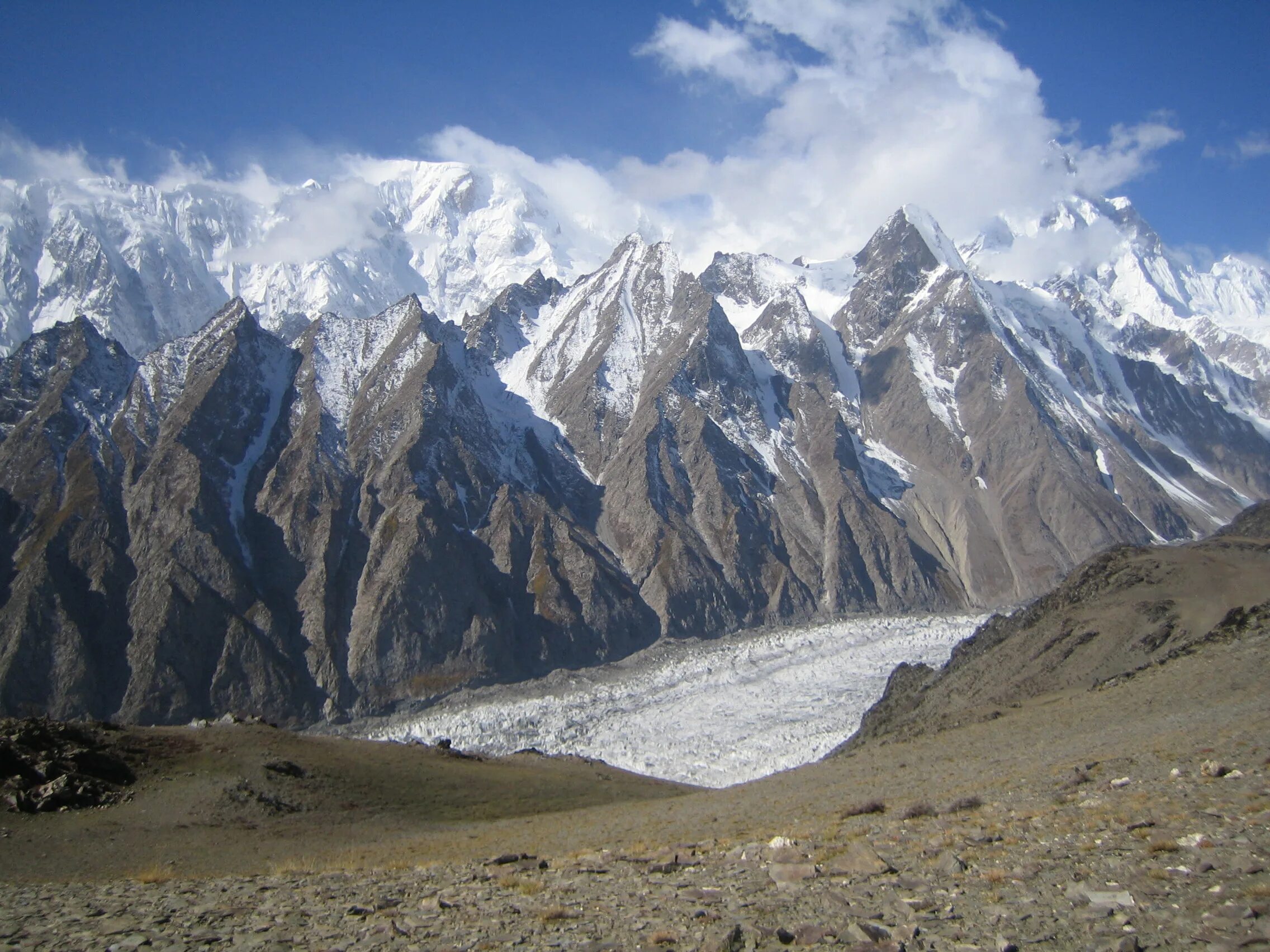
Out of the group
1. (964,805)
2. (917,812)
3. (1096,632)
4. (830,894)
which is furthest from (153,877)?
(1096,632)

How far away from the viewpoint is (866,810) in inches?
932

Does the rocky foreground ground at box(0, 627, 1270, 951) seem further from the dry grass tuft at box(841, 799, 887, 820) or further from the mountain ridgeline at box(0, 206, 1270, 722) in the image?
the mountain ridgeline at box(0, 206, 1270, 722)

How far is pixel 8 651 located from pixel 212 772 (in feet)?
256

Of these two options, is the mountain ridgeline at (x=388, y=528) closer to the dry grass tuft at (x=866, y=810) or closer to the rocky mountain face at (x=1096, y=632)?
the rocky mountain face at (x=1096, y=632)

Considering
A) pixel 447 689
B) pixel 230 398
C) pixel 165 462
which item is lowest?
pixel 447 689

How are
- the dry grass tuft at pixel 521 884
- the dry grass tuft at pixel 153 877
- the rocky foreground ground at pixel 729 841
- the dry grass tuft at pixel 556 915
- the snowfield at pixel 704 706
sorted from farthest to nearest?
the snowfield at pixel 704 706 → the dry grass tuft at pixel 153 877 → the dry grass tuft at pixel 521 884 → the dry grass tuft at pixel 556 915 → the rocky foreground ground at pixel 729 841

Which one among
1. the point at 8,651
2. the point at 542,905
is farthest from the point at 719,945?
the point at 8,651

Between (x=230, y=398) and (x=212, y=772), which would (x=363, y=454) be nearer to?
(x=230, y=398)

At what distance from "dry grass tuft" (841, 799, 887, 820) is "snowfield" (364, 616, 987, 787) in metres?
53.1

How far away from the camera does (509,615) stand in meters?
131

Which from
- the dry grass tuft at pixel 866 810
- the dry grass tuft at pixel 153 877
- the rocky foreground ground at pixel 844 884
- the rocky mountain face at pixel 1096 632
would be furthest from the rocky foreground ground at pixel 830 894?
the rocky mountain face at pixel 1096 632

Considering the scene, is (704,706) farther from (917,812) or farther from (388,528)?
(917,812)

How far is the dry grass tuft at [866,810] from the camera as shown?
920 inches

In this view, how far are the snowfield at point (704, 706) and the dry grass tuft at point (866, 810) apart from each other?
53.1 m
